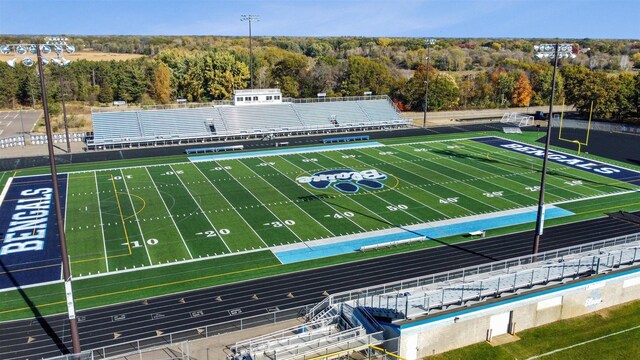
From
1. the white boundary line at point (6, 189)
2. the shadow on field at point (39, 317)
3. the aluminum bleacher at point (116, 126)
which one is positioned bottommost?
the shadow on field at point (39, 317)

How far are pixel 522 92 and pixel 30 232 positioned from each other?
7654 centimetres

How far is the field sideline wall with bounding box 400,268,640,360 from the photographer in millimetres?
18031

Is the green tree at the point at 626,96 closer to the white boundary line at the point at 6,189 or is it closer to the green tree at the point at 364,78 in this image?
the green tree at the point at 364,78

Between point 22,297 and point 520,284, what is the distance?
20.7 metres

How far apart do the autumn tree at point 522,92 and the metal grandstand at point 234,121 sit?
2968cm

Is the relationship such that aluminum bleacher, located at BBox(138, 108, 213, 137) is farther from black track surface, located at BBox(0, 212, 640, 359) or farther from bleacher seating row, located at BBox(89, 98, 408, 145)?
black track surface, located at BBox(0, 212, 640, 359)

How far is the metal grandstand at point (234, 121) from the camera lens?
5256 cm

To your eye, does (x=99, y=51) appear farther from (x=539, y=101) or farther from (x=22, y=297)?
(x=22, y=297)

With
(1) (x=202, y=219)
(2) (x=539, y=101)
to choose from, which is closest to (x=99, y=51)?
(2) (x=539, y=101)

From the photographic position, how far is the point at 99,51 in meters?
158

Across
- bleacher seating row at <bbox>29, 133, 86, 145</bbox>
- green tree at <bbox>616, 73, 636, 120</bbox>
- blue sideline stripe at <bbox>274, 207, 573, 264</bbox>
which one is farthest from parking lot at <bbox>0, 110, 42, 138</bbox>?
green tree at <bbox>616, 73, 636, 120</bbox>

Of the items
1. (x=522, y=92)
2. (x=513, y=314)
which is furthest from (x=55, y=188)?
(x=522, y=92)

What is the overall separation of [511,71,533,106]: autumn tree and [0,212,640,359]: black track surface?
59.8m

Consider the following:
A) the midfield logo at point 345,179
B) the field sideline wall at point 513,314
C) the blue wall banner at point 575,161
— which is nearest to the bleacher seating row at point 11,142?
the midfield logo at point 345,179
